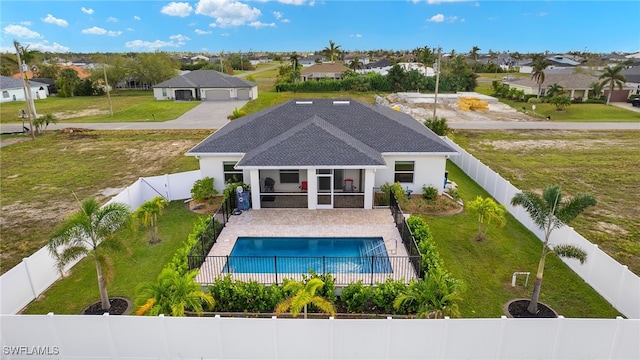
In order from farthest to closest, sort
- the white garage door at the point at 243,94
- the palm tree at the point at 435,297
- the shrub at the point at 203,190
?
the white garage door at the point at 243,94 → the shrub at the point at 203,190 → the palm tree at the point at 435,297

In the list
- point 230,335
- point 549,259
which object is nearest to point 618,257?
point 549,259

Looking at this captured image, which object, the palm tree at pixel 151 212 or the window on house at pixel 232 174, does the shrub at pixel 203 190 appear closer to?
the window on house at pixel 232 174

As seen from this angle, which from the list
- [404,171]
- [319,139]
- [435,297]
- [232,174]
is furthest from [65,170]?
[435,297]

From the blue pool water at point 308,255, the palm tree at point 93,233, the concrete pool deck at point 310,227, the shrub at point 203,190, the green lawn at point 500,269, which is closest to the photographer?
the palm tree at point 93,233

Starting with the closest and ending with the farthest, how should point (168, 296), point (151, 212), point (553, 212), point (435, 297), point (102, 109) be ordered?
point (168, 296) < point (435, 297) < point (553, 212) < point (151, 212) < point (102, 109)

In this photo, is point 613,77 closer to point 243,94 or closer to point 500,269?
point 243,94

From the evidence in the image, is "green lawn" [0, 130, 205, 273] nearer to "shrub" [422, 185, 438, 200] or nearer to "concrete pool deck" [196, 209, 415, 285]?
"concrete pool deck" [196, 209, 415, 285]

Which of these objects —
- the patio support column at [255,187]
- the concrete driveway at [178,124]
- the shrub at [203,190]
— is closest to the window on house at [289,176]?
the patio support column at [255,187]

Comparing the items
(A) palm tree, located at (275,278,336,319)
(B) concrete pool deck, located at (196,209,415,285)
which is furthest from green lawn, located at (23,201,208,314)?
(A) palm tree, located at (275,278,336,319)
